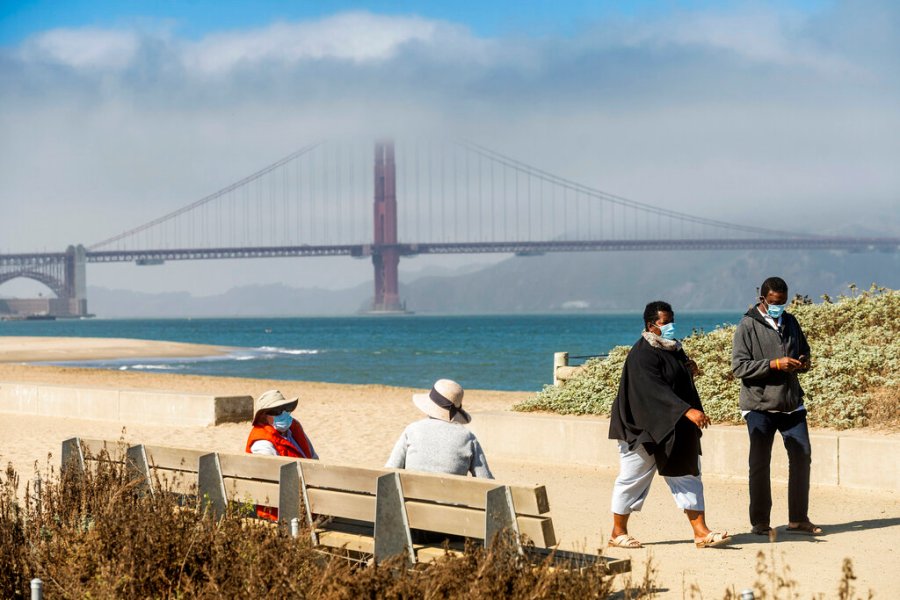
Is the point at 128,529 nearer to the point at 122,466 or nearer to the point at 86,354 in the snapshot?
the point at 122,466

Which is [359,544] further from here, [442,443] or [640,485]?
[640,485]

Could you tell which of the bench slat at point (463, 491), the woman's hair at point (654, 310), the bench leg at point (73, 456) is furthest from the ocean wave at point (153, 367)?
the bench slat at point (463, 491)

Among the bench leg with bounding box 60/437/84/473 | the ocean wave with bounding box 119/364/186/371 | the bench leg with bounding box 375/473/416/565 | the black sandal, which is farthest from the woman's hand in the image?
the ocean wave with bounding box 119/364/186/371

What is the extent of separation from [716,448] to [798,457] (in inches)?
86.2

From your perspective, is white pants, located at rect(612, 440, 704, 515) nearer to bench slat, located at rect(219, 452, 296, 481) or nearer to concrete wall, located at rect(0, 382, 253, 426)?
bench slat, located at rect(219, 452, 296, 481)

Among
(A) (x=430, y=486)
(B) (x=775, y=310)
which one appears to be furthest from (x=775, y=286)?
(A) (x=430, y=486)

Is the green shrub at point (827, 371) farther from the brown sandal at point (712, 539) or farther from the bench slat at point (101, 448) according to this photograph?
the bench slat at point (101, 448)

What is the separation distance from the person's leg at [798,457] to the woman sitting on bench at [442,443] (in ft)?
6.07

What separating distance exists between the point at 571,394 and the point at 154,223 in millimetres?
101821

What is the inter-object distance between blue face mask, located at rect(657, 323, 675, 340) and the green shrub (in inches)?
132

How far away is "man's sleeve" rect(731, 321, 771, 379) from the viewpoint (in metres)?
5.77

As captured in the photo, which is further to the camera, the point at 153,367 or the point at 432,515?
the point at 153,367

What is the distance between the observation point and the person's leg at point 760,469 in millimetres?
5887

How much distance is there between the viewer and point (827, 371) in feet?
29.8
